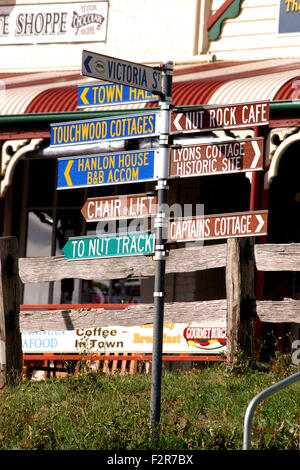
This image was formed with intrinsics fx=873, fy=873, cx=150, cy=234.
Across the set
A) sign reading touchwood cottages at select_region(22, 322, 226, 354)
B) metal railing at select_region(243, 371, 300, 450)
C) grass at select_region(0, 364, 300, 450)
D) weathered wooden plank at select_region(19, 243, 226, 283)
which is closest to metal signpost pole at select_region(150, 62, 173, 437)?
grass at select_region(0, 364, 300, 450)

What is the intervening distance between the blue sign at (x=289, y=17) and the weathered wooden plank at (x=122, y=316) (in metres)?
6.62

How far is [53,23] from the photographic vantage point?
15.7m

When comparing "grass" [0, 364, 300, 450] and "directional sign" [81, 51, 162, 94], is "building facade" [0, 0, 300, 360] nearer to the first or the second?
"grass" [0, 364, 300, 450]

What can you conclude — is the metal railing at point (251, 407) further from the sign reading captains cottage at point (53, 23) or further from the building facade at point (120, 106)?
the sign reading captains cottage at point (53, 23)

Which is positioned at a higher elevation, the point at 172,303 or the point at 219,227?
the point at 219,227

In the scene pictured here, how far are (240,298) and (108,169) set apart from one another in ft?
6.37

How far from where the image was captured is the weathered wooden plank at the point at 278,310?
27.3 feet

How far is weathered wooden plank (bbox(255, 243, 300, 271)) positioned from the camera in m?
8.33

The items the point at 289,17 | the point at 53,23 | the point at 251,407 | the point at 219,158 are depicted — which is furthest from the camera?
the point at 53,23

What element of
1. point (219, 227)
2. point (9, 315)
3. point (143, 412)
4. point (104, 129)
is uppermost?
point (104, 129)

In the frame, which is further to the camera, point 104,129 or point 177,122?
point 104,129

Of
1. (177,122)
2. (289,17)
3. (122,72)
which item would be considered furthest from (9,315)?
(289,17)

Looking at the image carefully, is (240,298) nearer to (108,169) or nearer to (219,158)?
(219,158)
